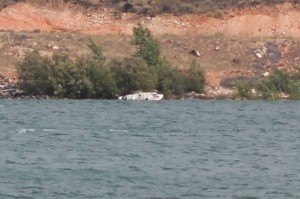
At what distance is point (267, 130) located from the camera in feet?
154

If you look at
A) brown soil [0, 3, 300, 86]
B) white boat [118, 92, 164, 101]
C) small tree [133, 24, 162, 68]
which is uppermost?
brown soil [0, 3, 300, 86]

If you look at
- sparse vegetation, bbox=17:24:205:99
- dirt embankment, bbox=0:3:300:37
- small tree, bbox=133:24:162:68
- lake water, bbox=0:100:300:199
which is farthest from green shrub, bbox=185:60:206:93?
dirt embankment, bbox=0:3:300:37

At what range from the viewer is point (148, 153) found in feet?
124

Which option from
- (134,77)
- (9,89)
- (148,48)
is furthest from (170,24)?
(9,89)

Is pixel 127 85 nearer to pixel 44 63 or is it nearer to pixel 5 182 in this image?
pixel 44 63

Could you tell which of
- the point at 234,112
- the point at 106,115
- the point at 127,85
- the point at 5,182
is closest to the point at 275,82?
the point at 127,85

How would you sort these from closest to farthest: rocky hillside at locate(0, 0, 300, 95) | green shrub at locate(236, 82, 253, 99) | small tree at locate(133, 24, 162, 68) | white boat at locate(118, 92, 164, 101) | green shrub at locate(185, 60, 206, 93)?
white boat at locate(118, 92, 164, 101)
green shrub at locate(236, 82, 253, 99)
green shrub at locate(185, 60, 206, 93)
small tree at locate(133, 24, 162, 68)
rocky hillside at locate(0, 0, 300, 95)

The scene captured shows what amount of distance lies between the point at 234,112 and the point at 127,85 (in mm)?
14710

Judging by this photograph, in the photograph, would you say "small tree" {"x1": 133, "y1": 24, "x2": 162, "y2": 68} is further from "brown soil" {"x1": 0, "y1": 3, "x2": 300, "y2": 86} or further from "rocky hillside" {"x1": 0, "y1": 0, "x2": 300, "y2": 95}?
"brown soil" {"x1": 0, "y1": 3, "x2": 300, "y2": 86}

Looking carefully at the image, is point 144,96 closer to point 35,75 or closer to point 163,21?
point 35,75

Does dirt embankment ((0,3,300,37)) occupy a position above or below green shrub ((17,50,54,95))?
above

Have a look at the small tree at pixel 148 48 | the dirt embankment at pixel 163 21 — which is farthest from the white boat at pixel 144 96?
the dirt embankment at pixel 163 21

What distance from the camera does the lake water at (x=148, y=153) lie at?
3036 cm

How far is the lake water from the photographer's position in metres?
30.4
